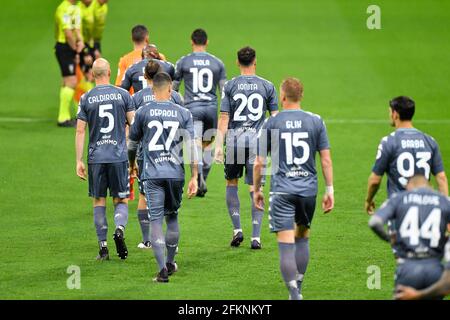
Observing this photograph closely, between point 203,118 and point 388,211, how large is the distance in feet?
24.7

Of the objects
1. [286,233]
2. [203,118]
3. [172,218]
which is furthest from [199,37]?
[286,233]

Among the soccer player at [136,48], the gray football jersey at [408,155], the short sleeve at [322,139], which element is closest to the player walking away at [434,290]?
the gray football jersey at [408,155]

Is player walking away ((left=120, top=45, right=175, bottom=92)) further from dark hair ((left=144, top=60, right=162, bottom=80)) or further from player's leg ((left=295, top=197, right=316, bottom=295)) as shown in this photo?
player's leg ((left=295, top=197, right=316, bottom=295))

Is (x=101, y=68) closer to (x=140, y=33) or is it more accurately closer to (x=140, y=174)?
(x=140, y=174)

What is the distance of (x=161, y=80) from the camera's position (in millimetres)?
12070

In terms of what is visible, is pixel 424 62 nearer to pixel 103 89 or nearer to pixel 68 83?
pixel 68 83

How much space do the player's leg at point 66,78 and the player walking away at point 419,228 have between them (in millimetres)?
13969

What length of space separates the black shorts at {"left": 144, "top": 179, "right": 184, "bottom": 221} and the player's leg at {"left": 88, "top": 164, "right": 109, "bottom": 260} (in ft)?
4.24

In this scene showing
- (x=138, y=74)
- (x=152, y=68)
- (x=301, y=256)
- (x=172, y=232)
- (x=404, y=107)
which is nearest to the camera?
(x=404, y=107)

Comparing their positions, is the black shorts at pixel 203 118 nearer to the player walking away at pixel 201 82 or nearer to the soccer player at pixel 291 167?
the player walking away at pixel 201 82

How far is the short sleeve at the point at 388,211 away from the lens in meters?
9.48

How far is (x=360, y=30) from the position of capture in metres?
33.3
